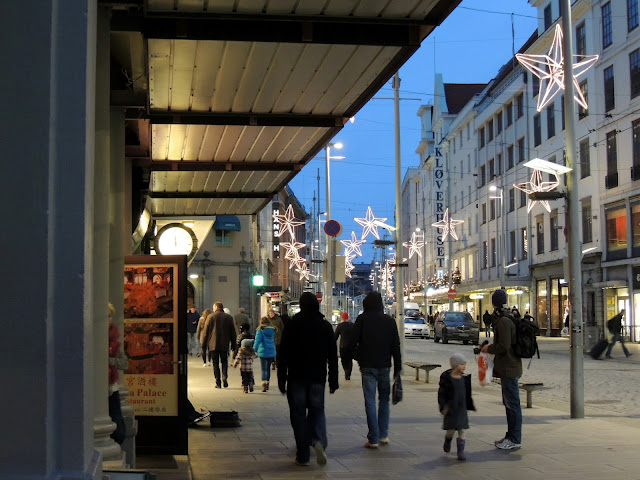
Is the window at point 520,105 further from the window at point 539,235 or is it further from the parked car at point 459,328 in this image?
the parked car at point 459,328

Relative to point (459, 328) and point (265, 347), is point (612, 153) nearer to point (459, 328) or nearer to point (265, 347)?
point (459, 328)

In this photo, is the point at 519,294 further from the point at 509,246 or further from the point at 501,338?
the point at 501,338

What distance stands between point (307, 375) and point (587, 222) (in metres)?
41.8

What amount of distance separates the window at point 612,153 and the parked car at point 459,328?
9995mm

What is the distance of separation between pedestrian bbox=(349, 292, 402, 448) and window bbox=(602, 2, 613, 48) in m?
37.8

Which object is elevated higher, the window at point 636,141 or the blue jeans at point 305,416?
the window at point 636,141

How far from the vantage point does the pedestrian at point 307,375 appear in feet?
32.5

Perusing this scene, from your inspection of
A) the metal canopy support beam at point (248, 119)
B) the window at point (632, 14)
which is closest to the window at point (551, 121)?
the window at point (632, 14)

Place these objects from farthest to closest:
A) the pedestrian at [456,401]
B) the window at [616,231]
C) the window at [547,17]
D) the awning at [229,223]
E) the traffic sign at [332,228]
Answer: the window at [547,17] → the awning at [229,223] → the window at [616,231] → the traffic sign at [332,228] → the pedestrian at [456,401]

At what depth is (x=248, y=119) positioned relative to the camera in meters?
11.6

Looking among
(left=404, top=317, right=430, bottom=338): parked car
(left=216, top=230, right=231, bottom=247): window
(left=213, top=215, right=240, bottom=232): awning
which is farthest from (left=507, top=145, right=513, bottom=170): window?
(left=213, top=215, right=240, bottom=232): awning

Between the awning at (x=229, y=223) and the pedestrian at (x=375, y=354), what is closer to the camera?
the pedestrian at (x=375, y=354)

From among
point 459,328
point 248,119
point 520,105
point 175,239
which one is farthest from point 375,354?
point 520,105

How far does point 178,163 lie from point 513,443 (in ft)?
23.4
